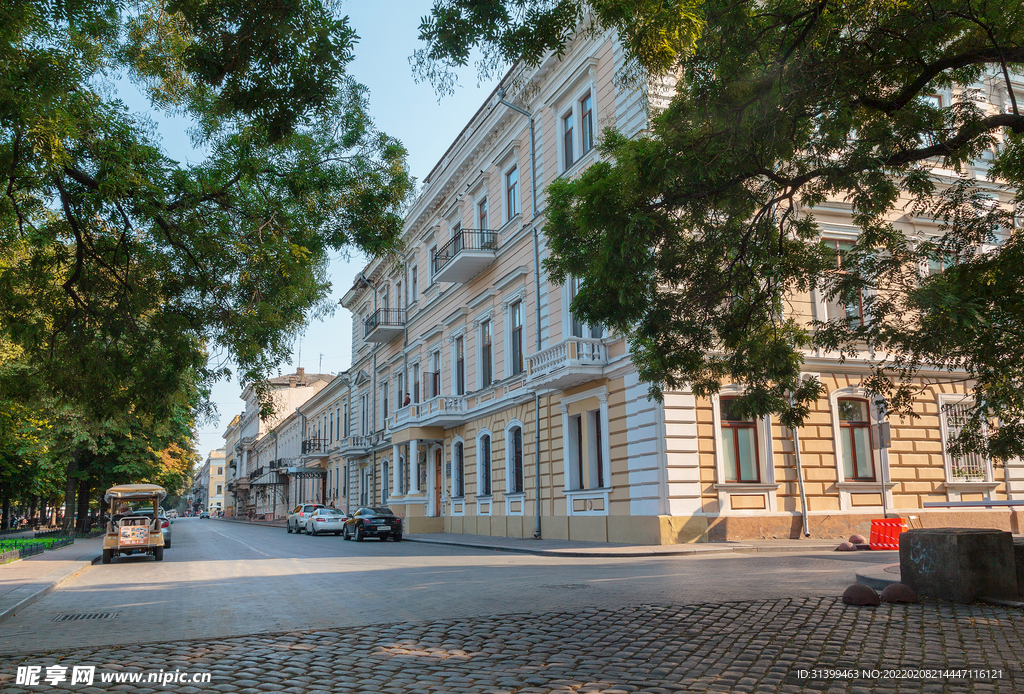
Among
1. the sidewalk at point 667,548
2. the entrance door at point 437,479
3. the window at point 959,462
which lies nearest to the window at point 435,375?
the entrance door at point 437,479

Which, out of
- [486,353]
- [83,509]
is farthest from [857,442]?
[83,509]

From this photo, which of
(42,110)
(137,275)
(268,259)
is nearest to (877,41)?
(268,259)

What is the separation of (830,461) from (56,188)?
1868cm

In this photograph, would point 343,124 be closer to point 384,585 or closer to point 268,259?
point 268,259

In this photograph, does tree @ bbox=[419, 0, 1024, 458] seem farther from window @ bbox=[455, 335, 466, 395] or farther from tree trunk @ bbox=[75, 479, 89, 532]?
tree trunk @ bbox=[75, 479, 89, 532]

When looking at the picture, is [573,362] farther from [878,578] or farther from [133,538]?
[133,538]

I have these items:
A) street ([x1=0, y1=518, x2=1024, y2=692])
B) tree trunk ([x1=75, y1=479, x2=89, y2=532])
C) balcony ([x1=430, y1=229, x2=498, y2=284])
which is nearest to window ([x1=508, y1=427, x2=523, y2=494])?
balcony ([x1=430, y1=229, x2=498, y2=284])

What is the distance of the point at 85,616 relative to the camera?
397 inches

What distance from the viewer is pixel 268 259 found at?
33.5 ft

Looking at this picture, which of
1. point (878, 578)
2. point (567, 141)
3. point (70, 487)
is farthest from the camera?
A: point (70, 487)

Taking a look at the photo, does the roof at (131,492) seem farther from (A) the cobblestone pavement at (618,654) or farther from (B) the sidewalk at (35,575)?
(A) the cobblestone pavement at (618,654)

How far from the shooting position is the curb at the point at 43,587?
10.5 m

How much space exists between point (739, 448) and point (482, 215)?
15446 millimetres

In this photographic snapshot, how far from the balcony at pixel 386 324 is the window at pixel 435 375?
4780 mm
